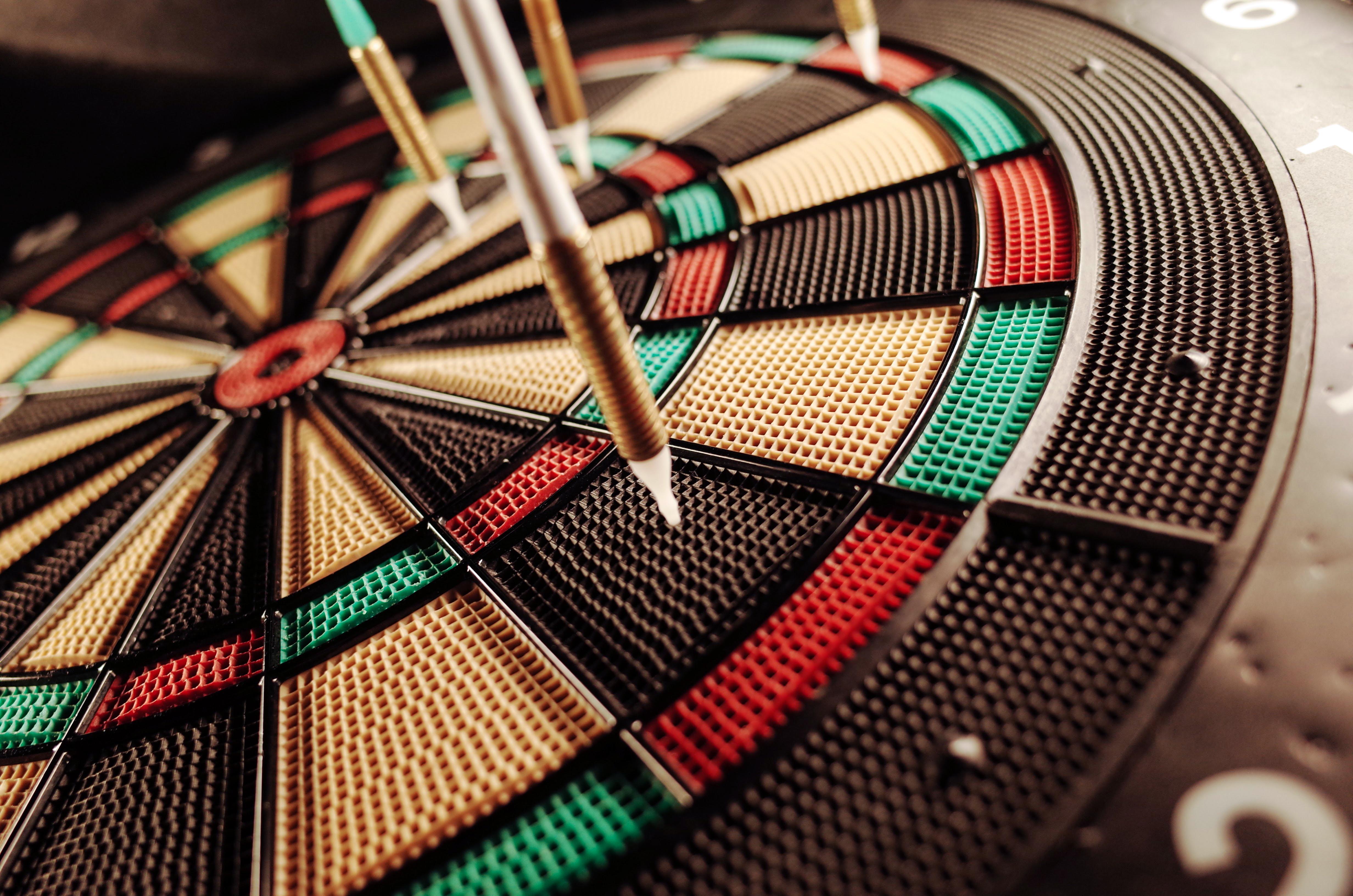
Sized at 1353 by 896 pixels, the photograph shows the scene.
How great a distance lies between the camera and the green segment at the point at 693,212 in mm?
3211

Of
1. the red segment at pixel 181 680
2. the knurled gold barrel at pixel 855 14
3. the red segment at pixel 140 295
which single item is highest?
the red segment at pixel 140 295

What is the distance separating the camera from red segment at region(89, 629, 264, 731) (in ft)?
7.06

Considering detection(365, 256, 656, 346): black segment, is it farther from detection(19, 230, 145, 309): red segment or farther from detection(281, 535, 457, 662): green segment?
detection(19, 230, 145, 309): red segment

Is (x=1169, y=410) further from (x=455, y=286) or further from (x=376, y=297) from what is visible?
(x=376, y=297)

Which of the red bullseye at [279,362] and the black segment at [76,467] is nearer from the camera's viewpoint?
the black segment at [76,467]

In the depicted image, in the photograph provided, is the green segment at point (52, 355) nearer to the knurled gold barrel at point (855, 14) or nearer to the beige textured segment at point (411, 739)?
the beige textured segment at point (411, 739)

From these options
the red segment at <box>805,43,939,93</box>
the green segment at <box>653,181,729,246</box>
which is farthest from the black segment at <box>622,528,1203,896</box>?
the red segment at <box>805,43,939,93</box>

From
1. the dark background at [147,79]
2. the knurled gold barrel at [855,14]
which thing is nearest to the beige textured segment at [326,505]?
the knurled gold barrel at [855,14]

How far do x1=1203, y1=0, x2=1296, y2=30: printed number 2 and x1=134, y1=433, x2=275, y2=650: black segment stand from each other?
4.16 m

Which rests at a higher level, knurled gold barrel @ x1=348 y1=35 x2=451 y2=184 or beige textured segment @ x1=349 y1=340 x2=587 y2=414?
knurled gold barrel @ x1=348 y1=35 x2=451 y2=184

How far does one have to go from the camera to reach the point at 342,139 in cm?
535

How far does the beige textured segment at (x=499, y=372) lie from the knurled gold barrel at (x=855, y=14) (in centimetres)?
157

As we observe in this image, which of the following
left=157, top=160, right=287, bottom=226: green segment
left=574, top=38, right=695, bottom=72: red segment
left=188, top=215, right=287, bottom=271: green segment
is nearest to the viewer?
left=188, top=215, right=287, bottom=271: green segment

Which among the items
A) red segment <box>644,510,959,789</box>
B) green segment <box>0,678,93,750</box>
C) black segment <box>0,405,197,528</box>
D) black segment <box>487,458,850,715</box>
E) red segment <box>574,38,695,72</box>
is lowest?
red segment <box>644,510,959,789</box>
